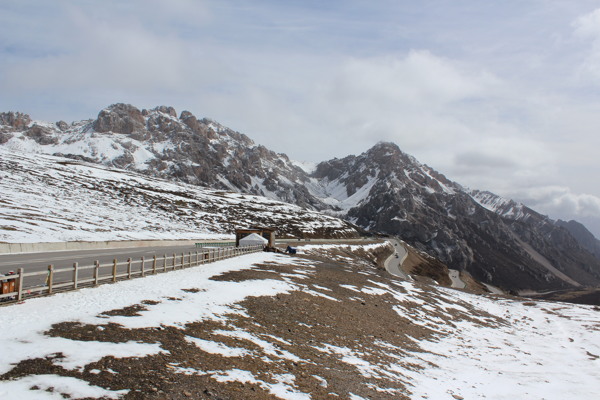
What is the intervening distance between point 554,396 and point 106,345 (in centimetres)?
1790

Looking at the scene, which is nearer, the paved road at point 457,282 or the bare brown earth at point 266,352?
the bare brown earth at point 266,352

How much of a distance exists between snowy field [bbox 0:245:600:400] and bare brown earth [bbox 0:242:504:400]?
16 centimetres

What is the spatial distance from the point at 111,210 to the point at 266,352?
9347cm

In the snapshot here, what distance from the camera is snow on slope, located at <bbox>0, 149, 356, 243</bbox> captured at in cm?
6116

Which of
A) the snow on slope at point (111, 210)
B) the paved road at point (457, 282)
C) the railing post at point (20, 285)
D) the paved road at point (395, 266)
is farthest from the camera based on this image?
the paved road at point (457, 282)

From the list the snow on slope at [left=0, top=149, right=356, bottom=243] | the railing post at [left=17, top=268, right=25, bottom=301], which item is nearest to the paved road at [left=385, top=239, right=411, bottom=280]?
the snow on slope at [left=0, top=149, right=356, bottom=243]

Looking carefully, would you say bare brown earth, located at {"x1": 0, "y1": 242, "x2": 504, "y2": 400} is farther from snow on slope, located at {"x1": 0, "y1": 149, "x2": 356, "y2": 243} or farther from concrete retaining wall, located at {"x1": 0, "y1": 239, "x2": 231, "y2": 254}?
snow on slope, located at {"x1": 0, "y1": 149, "x2": 356, "y2": 243}

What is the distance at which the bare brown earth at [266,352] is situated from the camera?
9789mm

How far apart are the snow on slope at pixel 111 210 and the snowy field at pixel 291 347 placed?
34716 millimetres

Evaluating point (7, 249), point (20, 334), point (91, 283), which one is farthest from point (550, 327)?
point (7, 249)

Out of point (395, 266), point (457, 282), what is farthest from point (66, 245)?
point (457, 282)

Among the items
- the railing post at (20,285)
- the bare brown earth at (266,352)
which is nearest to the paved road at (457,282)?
the bare brown earth at (266,352)

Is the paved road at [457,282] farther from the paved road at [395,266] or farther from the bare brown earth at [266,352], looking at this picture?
the bare brown earth at [266,352]

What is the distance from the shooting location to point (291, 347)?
604 inches
